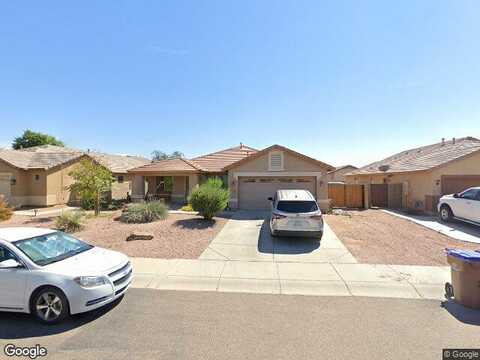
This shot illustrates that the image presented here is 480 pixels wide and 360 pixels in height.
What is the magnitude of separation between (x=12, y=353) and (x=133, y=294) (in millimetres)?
2016

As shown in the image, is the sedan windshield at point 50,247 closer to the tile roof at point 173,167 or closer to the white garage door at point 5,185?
the tile roof at point 173,167

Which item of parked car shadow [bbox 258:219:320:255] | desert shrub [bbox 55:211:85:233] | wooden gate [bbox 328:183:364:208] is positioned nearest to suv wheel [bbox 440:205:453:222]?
wooden gate [bbox 328:183:364:208]

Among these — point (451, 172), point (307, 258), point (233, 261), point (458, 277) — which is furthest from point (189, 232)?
point (451, 172)

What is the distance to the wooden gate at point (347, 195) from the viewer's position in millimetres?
18609

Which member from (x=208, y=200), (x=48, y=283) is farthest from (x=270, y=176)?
(x=48, y=283)

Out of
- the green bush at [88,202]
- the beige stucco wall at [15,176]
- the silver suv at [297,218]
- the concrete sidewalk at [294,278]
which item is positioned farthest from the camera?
the beige stucco wall at [15,176]

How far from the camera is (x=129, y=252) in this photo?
827 centimetres

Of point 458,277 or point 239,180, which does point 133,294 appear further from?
point 239,180

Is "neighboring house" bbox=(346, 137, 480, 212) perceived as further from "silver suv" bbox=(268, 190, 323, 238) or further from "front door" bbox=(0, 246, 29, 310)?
"front door" bbox=(0, 246, 29, 310)

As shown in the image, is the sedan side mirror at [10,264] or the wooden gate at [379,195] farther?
the wooden gate at [379,195]

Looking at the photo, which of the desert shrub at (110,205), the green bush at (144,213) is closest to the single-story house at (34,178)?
the desert shrub at (110,205)

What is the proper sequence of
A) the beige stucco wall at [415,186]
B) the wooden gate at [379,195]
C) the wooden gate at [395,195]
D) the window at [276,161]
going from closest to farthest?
the beige stucco wall at [415,186] < the window at [276,161] < the wooden gate at [395,195] < the wooden gate at [379,195]

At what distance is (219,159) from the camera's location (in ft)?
69.2

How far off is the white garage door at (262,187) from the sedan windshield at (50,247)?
459 inches
